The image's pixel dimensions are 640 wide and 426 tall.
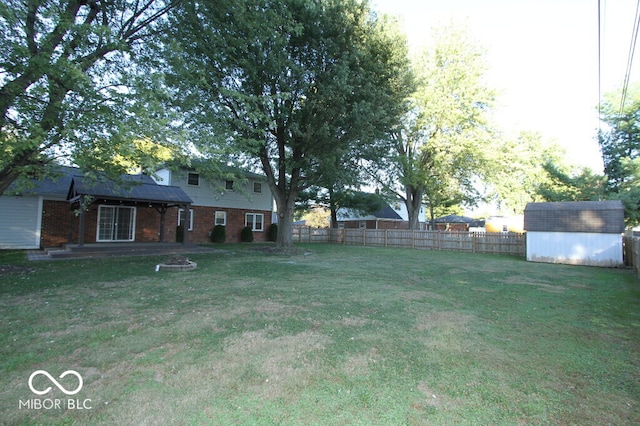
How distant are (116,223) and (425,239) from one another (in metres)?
17.7

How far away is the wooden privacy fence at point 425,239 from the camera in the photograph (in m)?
17.3

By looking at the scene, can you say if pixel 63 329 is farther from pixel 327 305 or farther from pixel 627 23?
pixel 627 23

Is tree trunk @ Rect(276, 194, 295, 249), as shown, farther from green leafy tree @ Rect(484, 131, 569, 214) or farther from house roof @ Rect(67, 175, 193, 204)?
green leafy tree @ Rect(484, 131, 569, 214)

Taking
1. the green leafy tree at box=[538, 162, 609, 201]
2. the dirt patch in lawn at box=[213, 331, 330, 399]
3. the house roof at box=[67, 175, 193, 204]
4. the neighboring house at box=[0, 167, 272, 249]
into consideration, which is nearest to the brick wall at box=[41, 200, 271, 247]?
the neighboring house at box=[0, 167, 272, 249]

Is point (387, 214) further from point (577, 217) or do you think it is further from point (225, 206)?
point (577, 217)

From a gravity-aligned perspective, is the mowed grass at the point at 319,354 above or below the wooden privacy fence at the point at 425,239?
below

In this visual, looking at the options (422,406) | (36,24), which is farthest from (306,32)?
(422,406)

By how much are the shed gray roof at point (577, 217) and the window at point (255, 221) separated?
15910 millimetres

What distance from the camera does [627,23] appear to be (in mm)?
6129

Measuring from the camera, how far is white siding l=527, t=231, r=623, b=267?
1248 cm

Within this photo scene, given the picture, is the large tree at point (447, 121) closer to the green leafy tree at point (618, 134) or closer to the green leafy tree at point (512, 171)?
the green leafy tree at point (512, 171)

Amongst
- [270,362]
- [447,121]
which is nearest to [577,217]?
[447,121]

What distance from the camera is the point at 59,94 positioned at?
20.7 ft

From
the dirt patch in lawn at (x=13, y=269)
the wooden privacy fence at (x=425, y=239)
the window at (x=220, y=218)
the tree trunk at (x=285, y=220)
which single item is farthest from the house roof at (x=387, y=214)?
the dirt patch in lawn at (x=13, y=269)
